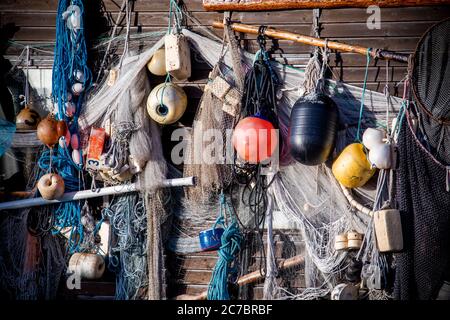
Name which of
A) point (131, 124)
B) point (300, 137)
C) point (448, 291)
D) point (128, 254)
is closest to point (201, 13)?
point (131, 124)

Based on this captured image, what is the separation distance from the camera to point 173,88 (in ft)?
23.6

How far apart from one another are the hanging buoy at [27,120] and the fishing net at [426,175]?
4.06 metres

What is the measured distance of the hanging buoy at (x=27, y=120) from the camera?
295 inches

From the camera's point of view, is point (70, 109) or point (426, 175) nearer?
point (426, 175)

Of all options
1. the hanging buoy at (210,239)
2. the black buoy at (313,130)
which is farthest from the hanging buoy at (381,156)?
the hanging buoy at (210,239)

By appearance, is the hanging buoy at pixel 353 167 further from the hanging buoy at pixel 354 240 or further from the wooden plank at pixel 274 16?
the wooden plank at pixel 274 16

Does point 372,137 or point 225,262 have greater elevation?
point 372,137

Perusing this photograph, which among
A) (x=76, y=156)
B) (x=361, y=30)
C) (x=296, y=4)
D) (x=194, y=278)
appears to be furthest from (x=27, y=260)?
(x=361, y=30)

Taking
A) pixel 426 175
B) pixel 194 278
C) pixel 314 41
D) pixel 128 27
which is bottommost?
pixel 194 278

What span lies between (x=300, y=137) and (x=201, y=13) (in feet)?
6.66

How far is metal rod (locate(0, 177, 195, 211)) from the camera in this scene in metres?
7.15

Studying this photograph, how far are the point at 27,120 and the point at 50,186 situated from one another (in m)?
0.86

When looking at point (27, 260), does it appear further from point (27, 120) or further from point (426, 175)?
point (426, 175)

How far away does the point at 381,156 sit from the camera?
21.3 feet
